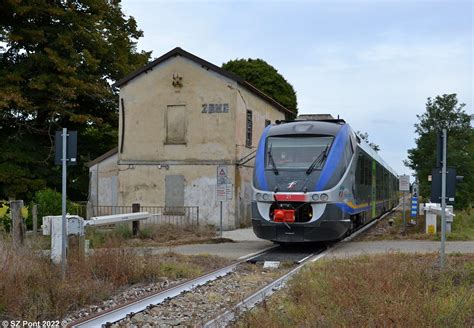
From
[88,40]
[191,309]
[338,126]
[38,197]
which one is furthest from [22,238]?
[88,40]

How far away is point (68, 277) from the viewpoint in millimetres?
9125

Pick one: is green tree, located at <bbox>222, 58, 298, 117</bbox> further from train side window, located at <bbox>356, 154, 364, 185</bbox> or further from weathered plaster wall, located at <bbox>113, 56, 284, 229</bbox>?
train side window, located at <bbox>356, 154, 364, 185</bbox>

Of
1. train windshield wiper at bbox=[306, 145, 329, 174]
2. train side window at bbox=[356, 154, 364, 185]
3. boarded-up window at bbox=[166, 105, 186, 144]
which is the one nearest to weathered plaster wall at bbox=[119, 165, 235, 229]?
boarded-up window at bbox=[166, 105, 186, 144]

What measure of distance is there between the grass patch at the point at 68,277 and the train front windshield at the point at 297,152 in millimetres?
3889

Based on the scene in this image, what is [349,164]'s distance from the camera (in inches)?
603

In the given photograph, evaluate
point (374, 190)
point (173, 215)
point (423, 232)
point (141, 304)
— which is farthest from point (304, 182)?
A: point (173, 215)

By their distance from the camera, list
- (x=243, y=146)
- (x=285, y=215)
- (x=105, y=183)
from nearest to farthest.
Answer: (x=285, y=215), (x=243, y=146), (x=105, y=183)

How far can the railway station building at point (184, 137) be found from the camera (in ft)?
75.9

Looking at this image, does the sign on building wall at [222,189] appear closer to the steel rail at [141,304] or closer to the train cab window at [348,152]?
the train cab window at [348,152]

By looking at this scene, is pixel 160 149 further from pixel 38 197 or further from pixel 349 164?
pixel 349 164

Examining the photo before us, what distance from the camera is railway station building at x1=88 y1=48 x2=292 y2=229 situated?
23.1 meters

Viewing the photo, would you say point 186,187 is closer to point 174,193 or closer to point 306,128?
point 174,193

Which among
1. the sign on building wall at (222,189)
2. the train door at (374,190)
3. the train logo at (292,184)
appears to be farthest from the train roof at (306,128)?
the train door at (374,190)

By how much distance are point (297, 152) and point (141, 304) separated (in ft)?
25.2
